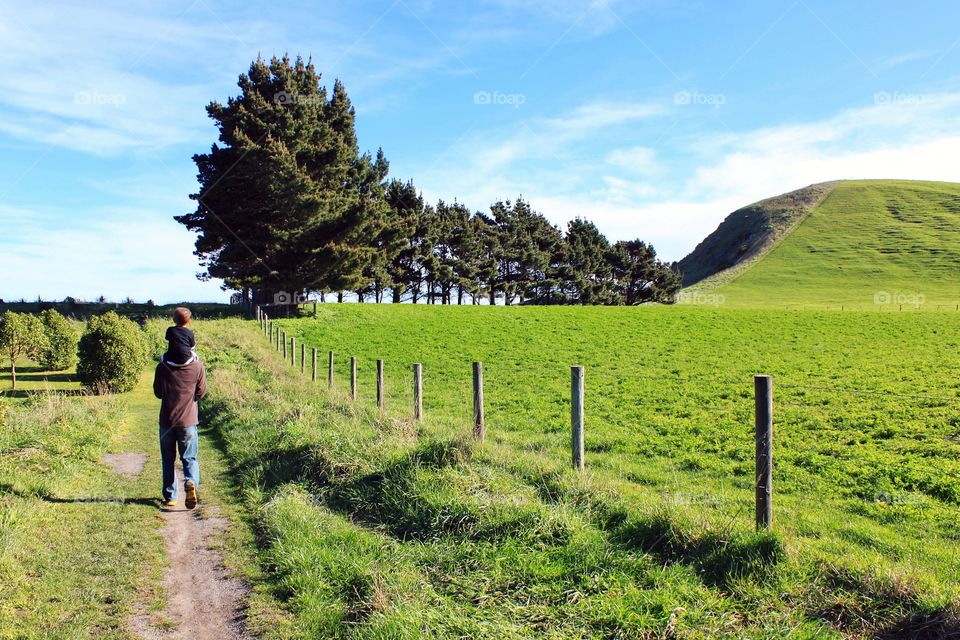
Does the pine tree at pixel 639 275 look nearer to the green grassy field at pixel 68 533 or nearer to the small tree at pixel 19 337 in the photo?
the small tree at pixel 19 337

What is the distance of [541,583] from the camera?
15.6 feet

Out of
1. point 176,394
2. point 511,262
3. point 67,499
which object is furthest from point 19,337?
point 511,262

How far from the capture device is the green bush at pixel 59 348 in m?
21.7

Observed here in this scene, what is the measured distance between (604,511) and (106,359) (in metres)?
16.5

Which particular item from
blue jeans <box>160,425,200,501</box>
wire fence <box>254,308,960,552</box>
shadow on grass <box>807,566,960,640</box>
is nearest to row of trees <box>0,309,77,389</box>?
wire fence <box>254,308,960,552</box>

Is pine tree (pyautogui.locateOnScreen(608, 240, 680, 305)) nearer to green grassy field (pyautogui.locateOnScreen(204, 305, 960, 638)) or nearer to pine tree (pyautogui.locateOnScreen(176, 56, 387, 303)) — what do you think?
pine tree (pyautogui.locateOnScreen(176, 56, 387, 303))

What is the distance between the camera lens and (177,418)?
25.4 feet

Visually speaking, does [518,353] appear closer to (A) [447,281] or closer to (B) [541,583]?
(B) [541,583]

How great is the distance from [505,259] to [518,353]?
52.4 metres

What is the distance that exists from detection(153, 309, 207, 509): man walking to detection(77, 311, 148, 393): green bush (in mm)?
11454

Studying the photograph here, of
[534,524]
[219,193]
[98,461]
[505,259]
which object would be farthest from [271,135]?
[505,259]

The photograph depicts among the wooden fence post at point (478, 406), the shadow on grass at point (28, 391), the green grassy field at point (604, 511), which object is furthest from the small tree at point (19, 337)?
the wooden fence post at point (478, 406)

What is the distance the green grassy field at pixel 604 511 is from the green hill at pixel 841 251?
59445 millimetres

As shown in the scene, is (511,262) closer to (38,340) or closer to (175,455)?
(38,340)
